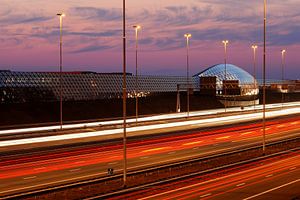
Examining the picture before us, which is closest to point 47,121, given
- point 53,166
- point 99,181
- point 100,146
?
point 100,146

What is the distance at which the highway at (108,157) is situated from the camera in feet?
116

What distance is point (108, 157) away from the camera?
46.4m

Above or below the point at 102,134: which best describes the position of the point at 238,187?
below

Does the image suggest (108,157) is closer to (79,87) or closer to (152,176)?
(152,176)

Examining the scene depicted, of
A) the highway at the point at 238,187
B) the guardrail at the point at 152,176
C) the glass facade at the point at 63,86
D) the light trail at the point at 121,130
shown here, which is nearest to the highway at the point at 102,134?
the light trail at the point at 121,130

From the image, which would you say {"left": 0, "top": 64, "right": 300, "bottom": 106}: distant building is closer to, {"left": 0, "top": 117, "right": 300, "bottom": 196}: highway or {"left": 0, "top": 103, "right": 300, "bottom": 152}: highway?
{"left": 0, "top": 103, "right": 300, "bottom": 152}: highway

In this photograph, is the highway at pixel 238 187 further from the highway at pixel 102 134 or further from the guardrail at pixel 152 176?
the highway at pixel 102 134

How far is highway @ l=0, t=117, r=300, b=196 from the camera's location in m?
35.2

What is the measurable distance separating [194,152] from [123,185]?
19.4m

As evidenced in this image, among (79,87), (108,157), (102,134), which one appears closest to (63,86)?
(79,87)

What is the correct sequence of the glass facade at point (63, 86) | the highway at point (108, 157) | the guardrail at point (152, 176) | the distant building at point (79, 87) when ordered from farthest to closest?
1. the distant building at point (79, 87)
2. the glass facade at point (63, 86)
3. the highway at point (108, 157)
4. the guardrail at point (152, 176)

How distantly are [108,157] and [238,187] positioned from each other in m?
16.2

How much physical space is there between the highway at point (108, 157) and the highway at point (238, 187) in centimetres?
587

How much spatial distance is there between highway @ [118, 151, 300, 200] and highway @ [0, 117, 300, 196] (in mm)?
5872
